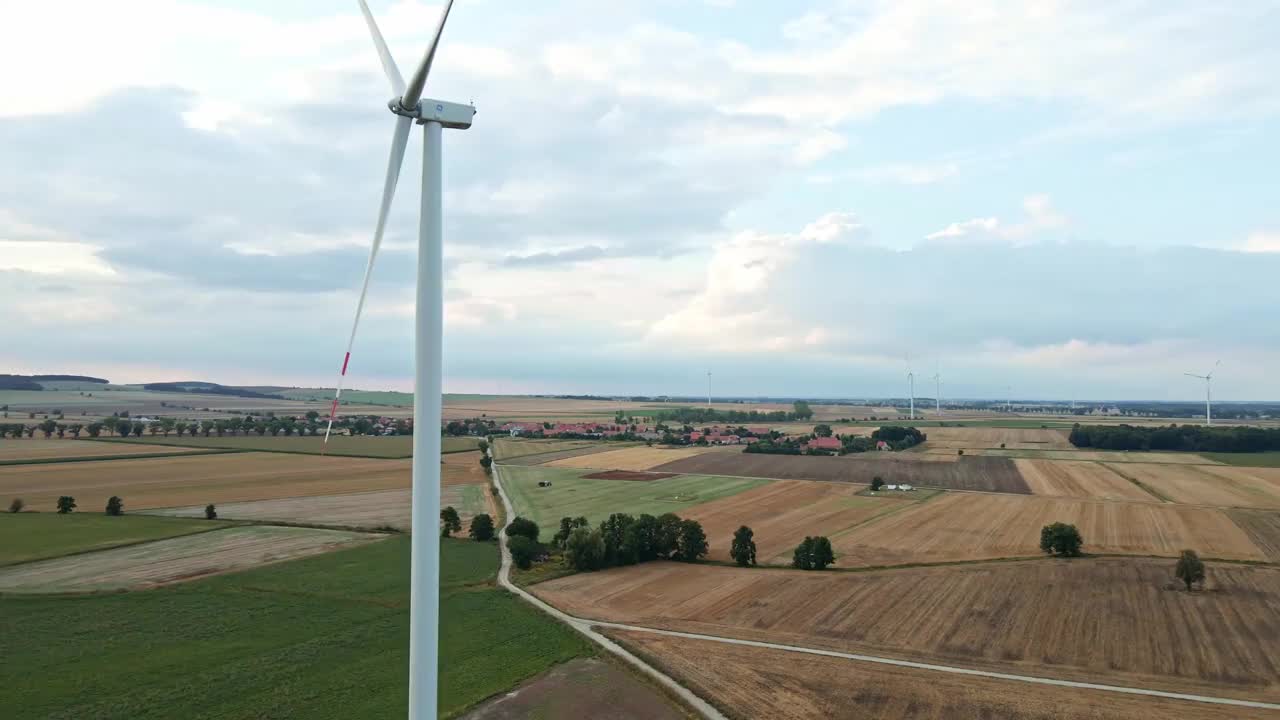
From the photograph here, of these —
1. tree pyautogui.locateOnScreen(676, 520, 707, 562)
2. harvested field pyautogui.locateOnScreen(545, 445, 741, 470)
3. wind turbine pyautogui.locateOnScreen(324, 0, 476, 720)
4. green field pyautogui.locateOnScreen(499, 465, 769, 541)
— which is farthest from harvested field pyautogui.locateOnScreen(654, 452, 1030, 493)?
wind turbine pyautogui.locateOnScreen(324, 0, 476, 720)

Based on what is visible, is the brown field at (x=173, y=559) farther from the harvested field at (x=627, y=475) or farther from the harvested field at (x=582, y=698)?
the harvested field at (x=627, y=475)

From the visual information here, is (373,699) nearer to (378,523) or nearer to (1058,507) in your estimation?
(378,523)

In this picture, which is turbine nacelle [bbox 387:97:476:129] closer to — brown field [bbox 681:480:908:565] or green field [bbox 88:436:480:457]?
brown field [bbox 681:480:908:565]

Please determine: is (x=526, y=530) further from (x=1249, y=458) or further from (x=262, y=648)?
(x=1249, y=458)

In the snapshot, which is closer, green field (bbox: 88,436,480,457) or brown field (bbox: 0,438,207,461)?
brown field (bbox: 0,438,207,461)

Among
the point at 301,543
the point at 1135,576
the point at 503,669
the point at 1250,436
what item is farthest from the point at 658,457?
the point at 1250,436

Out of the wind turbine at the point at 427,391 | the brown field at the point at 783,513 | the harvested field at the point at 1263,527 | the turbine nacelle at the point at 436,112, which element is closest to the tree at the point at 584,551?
the brown field at the point at 783,513
